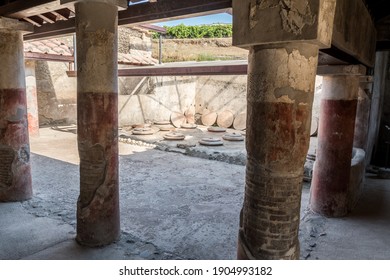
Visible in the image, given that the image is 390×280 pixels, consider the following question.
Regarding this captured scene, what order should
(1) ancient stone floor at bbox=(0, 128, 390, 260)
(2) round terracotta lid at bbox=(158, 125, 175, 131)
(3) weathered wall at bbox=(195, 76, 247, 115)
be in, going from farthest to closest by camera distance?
(3) weathered wall at bbox=(195, 76, 247, 115) < (2) round terracotta lid at bbox=(158, 125, 175, 131) < (1) ancient stone floor at bbox=(0, 128, 390, 260)

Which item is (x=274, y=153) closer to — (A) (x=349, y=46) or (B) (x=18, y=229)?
(A) (x=349, y=46)

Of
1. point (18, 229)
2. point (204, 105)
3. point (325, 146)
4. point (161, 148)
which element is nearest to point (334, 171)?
point (325, 146)

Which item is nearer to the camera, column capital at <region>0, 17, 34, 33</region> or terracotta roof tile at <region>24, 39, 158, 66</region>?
column capital at <region>0, 17, 34, 33</region>

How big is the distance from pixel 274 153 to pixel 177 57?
24.8 m

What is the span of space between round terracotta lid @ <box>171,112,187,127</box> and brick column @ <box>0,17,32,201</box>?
11579 mm

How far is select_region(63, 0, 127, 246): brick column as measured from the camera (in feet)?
13.4

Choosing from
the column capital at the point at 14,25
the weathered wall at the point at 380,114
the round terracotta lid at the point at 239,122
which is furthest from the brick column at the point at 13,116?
the round terracotta lid at the point at 239,122

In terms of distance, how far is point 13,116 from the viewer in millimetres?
5922

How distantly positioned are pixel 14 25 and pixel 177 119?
40.1 feet

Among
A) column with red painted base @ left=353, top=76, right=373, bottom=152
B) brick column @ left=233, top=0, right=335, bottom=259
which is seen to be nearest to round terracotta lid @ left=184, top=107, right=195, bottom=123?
column with red painted base @ left=353, top=76, right=373, bottom=152

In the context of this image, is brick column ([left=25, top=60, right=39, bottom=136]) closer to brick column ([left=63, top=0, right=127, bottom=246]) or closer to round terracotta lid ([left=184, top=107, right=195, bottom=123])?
round terracotta lid ([left=184, top=107, right=195, bottom=123])

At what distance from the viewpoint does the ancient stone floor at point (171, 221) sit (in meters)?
4.49

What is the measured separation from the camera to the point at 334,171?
18.8 feet

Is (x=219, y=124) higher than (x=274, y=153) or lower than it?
lower
